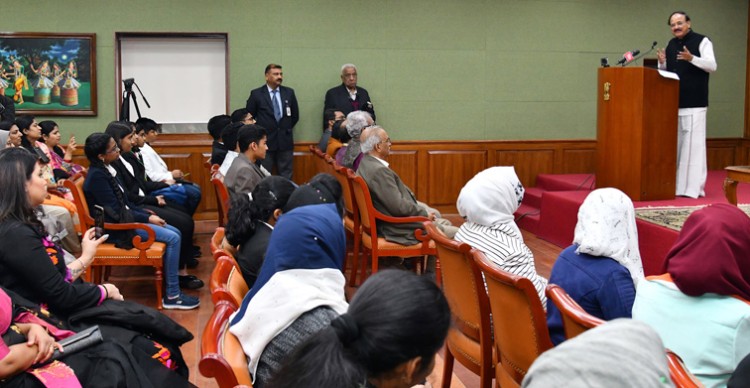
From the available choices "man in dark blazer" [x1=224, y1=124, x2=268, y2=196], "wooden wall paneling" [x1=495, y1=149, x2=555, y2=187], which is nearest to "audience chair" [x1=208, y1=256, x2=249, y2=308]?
"man in dark blazer" [x1=224, y1=124, x2=268, y2=196]

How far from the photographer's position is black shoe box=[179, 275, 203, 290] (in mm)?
5828

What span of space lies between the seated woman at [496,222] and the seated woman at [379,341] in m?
1.69

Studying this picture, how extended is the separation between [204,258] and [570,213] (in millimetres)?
3206

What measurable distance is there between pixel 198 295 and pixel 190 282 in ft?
0.69

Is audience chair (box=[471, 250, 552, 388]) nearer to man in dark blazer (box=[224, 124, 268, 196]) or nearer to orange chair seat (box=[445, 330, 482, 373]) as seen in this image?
orange chair seat (box=[445, 330, 482, 373])

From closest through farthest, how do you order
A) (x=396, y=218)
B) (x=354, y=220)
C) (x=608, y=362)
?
(x=608, y=362) < (x=396, y=218) < (x=354, y=220)

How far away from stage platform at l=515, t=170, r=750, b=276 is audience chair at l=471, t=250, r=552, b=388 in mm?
2922

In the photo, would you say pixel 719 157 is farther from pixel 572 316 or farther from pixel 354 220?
pixel 572 316

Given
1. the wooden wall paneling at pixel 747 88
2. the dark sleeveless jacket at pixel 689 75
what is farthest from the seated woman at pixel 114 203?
the wooden wall paneling at pixel 747 88

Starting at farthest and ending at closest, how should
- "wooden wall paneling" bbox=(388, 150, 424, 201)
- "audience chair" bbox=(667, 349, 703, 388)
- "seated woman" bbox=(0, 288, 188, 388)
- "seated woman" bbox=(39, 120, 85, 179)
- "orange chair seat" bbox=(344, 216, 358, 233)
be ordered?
"wooden wall paneling" bbox=(388, 150, 424, 201) < "seated woman" bbox=(39, 120, 85, 179) < "orange chair seat" bbox=(344, 216, 358, 233) < "seated woman" bbox=(0, 288, 188, 388) < "audience chair" bbox=(667, 349, 703, 388)

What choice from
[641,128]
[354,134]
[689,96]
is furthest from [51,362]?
[689,96]

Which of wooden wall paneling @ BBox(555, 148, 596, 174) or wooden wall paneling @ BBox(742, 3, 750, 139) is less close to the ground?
wooden wall paneling @ BBox(742, 3, 750, 139)

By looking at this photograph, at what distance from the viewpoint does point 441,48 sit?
9367mm

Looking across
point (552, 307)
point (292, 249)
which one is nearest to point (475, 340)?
point (552, 307)
